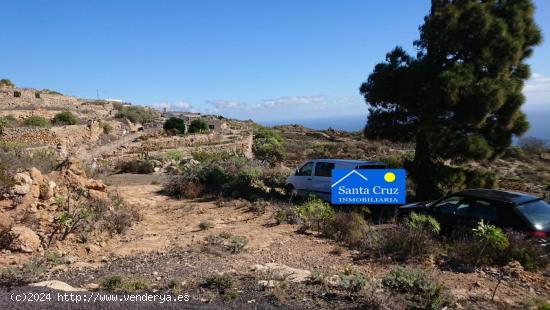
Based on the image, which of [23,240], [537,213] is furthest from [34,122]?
[537,213]

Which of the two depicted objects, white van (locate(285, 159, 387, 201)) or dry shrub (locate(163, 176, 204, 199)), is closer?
white van (locate(285, 159, 387, 201))

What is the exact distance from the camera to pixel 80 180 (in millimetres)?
10508

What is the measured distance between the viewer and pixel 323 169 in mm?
12414

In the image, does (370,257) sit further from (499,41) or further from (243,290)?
(499,41)

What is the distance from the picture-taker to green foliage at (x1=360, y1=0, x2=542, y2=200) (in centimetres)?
1162

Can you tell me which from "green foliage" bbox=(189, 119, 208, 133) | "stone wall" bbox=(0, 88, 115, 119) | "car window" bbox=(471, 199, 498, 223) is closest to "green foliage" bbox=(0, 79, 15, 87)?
"stone wall" bbox=(0, 88, 115, 119)

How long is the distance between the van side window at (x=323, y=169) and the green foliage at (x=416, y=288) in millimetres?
6594

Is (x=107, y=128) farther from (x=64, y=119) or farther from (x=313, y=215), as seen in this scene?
(x=313, y=215)

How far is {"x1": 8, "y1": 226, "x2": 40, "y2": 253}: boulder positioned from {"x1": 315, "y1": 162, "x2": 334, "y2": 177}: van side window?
299 inches

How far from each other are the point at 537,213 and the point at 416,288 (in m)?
3.58

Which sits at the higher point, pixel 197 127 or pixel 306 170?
pixel 197 127

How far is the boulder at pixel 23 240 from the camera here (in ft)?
23.9

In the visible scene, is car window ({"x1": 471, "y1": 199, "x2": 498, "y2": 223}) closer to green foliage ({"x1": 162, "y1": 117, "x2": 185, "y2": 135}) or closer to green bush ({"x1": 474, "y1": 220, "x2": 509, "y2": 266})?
green bush ({"x1": 474, "y1": 220, "x2": 509, "y2": 266})

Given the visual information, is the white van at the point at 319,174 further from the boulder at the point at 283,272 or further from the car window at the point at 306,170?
the boulder at the point at 283,272
